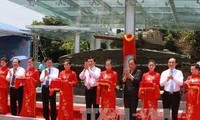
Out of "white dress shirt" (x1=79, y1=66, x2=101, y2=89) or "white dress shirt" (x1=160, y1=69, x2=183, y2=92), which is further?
"white dress shirt" (x1=79, y1=66, x2=101, y2=89)

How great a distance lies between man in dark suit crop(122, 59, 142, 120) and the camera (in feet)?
26.2

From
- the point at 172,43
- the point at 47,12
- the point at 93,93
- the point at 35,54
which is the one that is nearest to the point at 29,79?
the point at 93,93

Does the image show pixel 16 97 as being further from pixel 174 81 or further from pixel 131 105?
pixel 174 81

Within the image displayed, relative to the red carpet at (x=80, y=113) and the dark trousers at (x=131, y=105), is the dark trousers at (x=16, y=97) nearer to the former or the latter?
the red carpet at (x=80, y=113)

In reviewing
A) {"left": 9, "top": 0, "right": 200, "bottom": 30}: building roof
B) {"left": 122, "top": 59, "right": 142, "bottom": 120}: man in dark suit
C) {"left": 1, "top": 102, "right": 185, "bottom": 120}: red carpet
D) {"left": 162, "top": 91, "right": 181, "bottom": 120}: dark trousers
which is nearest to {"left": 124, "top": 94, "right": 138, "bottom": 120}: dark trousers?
{"left": 122, "top": 59, "right": 142, "bottom": 120}: man in dark suit

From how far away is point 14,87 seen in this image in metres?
9.62

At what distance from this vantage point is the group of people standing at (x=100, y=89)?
7863 millimetres

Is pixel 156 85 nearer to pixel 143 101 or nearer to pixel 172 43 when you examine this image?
pixel 143 101

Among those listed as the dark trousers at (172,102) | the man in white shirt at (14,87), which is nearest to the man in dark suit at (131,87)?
the dark trousers at (172,102)

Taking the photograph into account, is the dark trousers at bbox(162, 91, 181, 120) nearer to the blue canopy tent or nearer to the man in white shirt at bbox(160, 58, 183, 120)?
the man in white shirt at bbox(160, 58, 183, 120)

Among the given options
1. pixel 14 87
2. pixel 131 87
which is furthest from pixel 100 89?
pixel 14 87

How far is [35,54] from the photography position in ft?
74.1

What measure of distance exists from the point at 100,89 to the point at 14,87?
2330 millimetres

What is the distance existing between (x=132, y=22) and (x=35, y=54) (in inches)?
495
